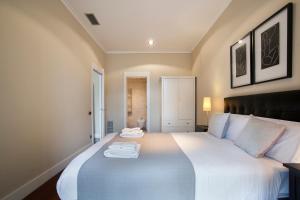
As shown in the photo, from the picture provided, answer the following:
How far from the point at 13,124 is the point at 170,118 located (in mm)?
3681

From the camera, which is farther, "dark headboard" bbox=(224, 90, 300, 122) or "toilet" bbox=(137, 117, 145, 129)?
"toilet" bbox=(137, 117, 145, 129)

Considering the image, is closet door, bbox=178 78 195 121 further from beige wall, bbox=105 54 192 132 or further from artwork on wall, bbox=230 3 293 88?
artwork on wall, bbox=230 3 293 88

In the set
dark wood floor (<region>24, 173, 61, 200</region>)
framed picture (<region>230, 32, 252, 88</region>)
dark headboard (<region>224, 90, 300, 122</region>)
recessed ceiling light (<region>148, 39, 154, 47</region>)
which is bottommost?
dark wood floor (<region>24, 173, 61, 200</region>)

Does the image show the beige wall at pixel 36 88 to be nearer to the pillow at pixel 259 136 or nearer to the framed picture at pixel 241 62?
the pillow at pixel 259 136

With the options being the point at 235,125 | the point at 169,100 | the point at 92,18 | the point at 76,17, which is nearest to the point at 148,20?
the point at 92,18

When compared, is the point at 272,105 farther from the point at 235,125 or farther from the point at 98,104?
the point at 98,104

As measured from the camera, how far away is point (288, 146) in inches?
58.6

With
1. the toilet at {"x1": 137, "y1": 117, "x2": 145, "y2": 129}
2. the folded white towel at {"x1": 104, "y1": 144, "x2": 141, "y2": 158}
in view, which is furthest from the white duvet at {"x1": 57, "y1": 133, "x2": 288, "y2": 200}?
the toilet at {"x1": 137, "y1": 117, "x2": 145, "y2": 129}

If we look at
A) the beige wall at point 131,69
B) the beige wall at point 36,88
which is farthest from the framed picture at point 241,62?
the beige wall at point 131,69

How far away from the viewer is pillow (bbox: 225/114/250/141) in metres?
2.21

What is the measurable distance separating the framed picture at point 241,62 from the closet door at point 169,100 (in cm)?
228

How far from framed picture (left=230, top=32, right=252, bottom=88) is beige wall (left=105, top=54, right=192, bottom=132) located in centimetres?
288

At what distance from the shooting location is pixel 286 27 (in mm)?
1782

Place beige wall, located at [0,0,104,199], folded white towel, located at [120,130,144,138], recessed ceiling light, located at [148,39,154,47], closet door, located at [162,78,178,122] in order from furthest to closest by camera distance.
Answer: closet door, located at [162,78,178,122], recessed ceiling light, located at [148,39,154,47], folded white towel, located at [120,130,144,138], beige wall, located at [0,0,104,199]
